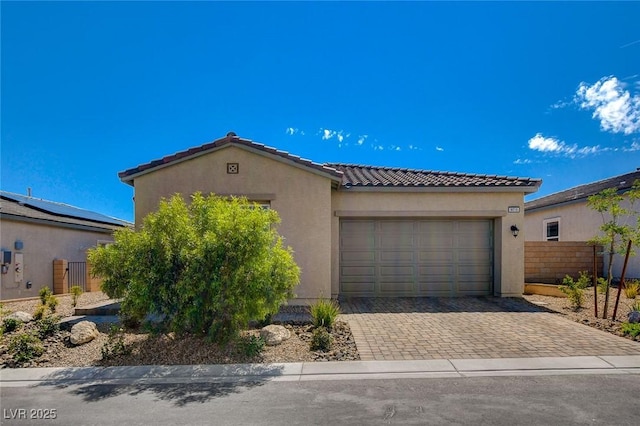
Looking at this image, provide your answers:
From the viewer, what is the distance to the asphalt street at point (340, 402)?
4324mm

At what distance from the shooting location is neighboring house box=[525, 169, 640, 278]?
583 inches

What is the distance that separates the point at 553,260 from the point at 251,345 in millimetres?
12248

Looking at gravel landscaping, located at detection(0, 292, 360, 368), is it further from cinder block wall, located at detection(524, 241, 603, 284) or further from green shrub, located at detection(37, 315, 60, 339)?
cinder block wall, located at detection(524, 241, 603, 284)

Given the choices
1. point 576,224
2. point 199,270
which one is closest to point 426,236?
point 199,270

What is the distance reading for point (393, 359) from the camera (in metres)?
6.36

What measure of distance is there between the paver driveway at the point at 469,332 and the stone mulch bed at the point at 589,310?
0.35 m

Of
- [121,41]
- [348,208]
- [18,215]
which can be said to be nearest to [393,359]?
[348,208]

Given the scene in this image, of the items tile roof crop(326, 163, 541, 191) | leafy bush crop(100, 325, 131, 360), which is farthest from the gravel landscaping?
tile roof crop(326, 163, 541, 191)

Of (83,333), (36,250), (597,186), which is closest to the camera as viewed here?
(83,333)

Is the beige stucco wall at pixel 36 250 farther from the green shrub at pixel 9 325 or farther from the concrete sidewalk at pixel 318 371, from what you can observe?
the concrete sidewalk at pixel 318 371

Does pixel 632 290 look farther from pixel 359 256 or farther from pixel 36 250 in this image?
pixel 36 250

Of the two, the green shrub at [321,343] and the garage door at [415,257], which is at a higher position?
the garage door at [415,257]

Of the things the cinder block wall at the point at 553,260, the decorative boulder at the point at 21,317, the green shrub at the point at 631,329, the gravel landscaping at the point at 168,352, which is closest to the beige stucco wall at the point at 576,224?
the cinder block wall at the point at 553,260

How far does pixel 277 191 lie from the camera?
408 inches
